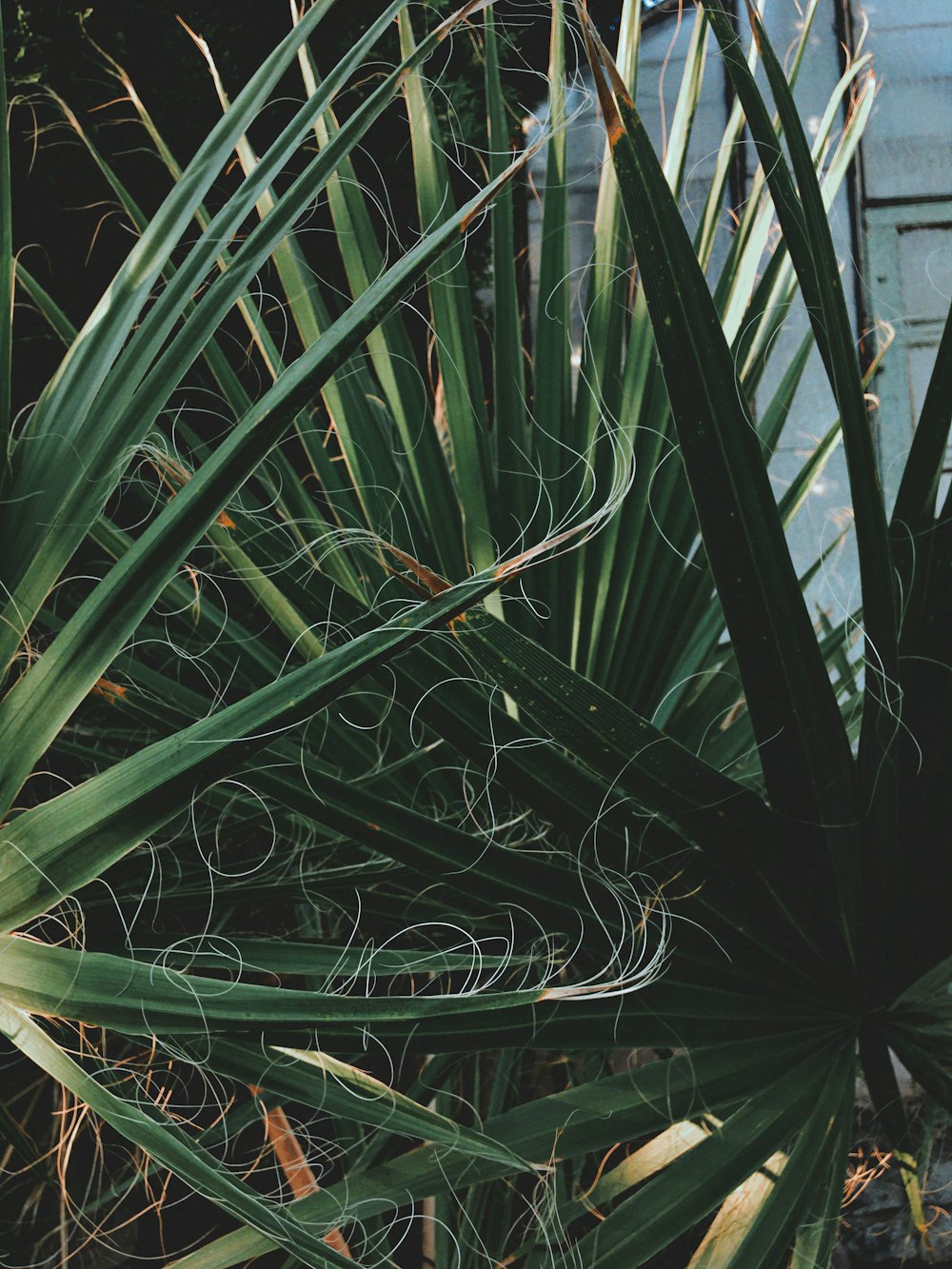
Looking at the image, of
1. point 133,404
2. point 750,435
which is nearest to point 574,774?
point 750,435

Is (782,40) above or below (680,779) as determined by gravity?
above

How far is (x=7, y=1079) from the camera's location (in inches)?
44.7

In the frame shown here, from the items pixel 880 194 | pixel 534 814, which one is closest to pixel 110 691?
pixel 534 814

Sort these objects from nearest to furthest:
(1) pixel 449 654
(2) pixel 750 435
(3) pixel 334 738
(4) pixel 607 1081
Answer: (2) pixel 750 435 → (4) pixel 607 1081 → (1) pixel 449 654 → (3) pixel 334 738

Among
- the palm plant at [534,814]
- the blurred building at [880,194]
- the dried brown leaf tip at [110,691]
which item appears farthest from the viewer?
the blurred building at [880,194]

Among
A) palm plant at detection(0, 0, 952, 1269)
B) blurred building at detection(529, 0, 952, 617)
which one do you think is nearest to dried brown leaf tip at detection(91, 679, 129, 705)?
palm plant at detection(0, 0, 952, 1269)

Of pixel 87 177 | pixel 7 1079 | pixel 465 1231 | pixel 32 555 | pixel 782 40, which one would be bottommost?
pixel 7 1079

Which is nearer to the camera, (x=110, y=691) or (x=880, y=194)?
(x=110, y=691)

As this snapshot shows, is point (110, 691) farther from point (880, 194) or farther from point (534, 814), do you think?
point (880, 194)

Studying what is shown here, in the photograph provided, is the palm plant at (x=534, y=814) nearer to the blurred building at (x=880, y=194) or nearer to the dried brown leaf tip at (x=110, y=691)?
the dried brown leaf tip at (x=110, y=691)

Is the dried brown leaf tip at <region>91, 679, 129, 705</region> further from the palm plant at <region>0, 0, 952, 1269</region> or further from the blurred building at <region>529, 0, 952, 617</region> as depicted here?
the blurred building at <region>529, 0, 952, 617</region>

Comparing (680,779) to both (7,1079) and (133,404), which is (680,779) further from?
(7,1079)

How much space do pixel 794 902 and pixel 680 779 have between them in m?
0.11

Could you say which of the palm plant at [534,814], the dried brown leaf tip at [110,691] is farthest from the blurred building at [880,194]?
the dried brown leaf tip at [110,691]
